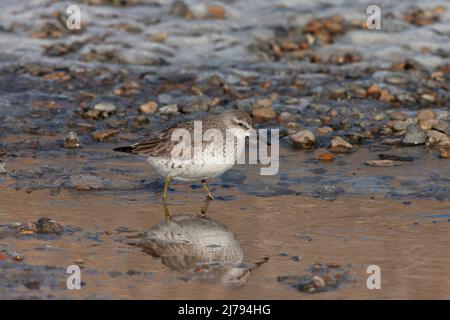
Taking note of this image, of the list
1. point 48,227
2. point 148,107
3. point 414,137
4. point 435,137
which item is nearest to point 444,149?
point 435,137

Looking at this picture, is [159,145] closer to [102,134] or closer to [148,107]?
[102,134]

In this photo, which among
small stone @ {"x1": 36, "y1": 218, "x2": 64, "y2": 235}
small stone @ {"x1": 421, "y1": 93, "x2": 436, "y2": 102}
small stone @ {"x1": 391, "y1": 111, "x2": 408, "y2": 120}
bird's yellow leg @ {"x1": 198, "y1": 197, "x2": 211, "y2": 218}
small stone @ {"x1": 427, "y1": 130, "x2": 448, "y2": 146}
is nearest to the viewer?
small stone @ {"x1": 36, "y1": 218, "x2": 64, "y2": 235}

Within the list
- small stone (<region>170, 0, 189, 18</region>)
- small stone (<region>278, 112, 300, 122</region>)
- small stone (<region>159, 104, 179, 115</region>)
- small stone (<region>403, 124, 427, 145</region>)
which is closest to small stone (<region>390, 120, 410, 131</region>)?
small stone (<region>403, 124, 427, 145</region>)

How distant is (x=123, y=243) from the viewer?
28.1 ft

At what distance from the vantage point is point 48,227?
8797 millimetres

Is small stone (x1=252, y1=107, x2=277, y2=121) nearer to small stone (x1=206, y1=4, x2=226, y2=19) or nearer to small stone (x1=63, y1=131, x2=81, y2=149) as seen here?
small stone (x1=63, y1=131, x2=81, y2=149)

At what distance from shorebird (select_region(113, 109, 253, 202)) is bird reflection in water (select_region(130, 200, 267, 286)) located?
24.7 inches

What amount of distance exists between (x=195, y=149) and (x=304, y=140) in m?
3.01

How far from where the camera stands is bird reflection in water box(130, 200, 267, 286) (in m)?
7.73

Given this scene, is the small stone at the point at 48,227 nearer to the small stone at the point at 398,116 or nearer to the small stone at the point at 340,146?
the small stone at the point at 340,146

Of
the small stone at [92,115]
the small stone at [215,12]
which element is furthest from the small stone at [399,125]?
the small stone at [215,12]

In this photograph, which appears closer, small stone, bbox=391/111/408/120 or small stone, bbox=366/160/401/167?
small stone, bbox=366/160/401/167

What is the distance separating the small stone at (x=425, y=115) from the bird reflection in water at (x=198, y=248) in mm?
5131

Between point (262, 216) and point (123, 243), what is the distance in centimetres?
177
